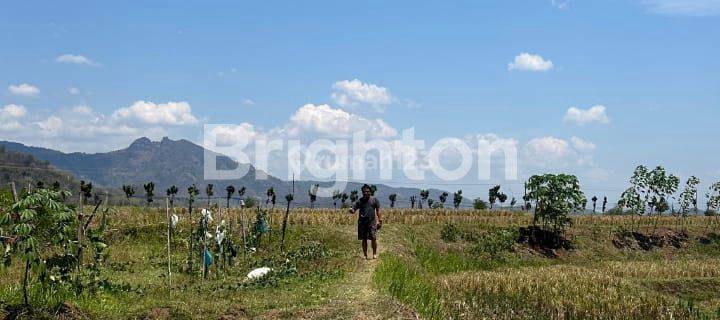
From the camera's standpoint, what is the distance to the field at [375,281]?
13336mm

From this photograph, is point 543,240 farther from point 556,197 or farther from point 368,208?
point 368,208

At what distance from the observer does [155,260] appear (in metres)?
24.7

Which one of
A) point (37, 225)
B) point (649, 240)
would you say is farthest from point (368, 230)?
point (649, 240)

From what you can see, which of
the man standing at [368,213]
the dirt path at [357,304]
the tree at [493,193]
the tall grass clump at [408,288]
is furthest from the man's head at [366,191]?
the tree at [493,193]

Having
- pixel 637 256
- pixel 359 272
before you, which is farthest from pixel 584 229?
pixel 359 272

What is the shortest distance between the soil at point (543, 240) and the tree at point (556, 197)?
0.45m

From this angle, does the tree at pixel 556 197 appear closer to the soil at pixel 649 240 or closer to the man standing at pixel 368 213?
the soil at pixel 649 240

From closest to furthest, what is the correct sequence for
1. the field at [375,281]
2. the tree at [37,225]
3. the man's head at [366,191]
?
the tree at [37,225] → the field at [375,281] → the man's head at [366,191]

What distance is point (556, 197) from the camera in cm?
3928

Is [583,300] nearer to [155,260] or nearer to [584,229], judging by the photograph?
[155,260]

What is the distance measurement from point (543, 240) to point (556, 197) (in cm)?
287

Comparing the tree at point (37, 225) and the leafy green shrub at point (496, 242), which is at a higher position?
the tree at point (37, 225)

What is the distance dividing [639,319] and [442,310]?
571 cm

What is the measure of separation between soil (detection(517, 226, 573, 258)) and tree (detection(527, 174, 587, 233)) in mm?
453
